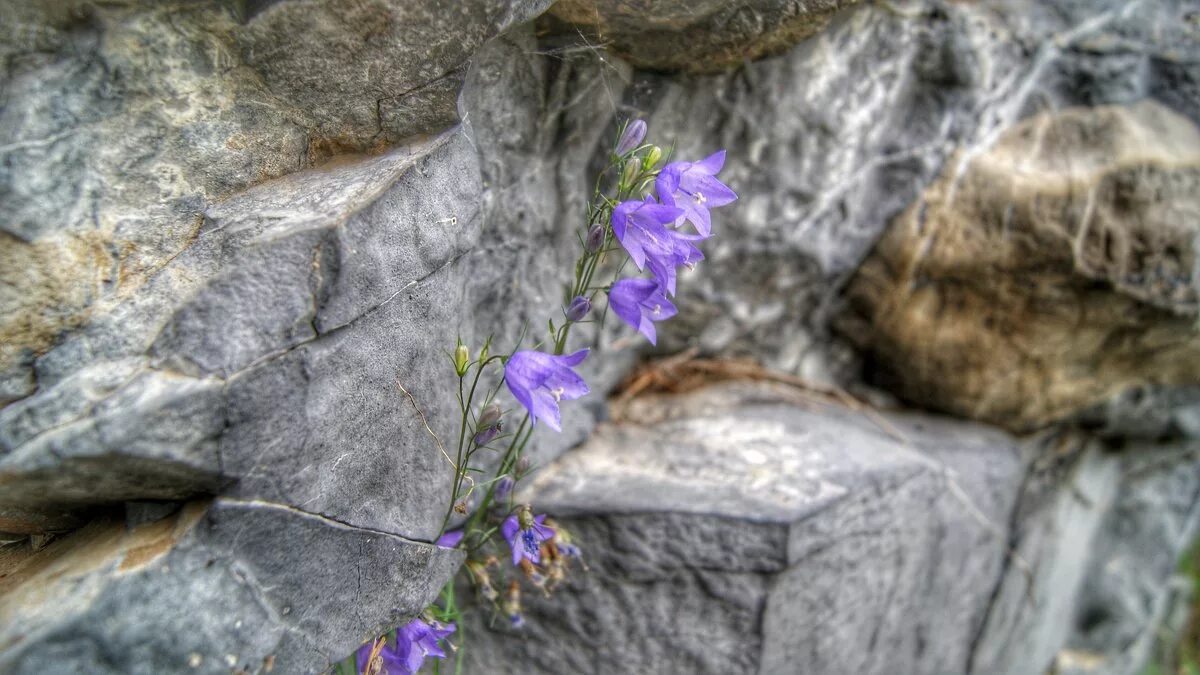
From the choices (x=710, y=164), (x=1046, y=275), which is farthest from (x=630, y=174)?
(x=1046, y=275)

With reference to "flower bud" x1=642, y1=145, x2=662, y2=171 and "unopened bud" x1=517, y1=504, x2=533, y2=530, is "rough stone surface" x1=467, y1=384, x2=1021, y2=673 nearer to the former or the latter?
"unopened bud" x1=517, y1=504, x2=533, y2=530

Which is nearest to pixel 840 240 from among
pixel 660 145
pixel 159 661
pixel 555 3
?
pixel 660 145

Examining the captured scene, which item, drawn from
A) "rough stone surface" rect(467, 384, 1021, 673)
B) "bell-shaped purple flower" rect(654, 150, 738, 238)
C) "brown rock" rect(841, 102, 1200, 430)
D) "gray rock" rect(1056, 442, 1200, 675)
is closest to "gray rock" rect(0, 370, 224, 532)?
"bell-shaped purple flower" rect(654, 150, 738, 238)

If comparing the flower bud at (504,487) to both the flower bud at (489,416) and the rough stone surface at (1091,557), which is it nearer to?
the flower bud at (489,416)

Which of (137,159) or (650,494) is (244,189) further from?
(650,494)

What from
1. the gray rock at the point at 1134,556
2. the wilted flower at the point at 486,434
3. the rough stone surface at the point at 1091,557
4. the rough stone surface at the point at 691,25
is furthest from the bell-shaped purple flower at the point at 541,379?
the gray rock at the point at 1134,556
